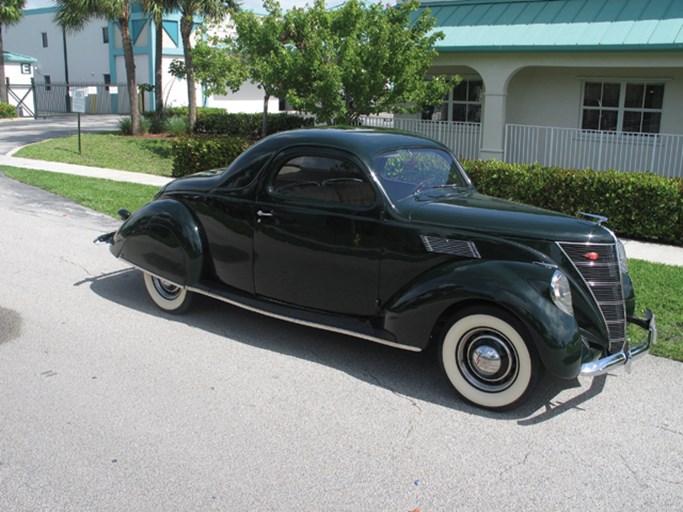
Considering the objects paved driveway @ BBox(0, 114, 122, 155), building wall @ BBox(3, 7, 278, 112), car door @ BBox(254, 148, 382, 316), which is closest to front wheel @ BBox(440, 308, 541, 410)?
car door @ BBox(254, 148, 382, 316)

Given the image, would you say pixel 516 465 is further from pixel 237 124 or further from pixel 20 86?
pixel 20 86

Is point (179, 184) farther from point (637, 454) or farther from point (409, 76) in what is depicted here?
point (409, 76)

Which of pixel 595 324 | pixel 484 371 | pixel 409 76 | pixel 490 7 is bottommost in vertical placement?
pixel 484 371

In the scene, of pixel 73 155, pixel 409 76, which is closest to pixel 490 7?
pixel 409 76

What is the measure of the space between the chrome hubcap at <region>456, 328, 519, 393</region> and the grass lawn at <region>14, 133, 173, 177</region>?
12.8 meters

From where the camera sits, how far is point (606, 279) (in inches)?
191

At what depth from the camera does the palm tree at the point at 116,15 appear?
2331cm

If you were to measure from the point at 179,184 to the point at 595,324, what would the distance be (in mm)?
3897

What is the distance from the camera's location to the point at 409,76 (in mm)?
14258

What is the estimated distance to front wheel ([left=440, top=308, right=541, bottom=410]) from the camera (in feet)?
15.0

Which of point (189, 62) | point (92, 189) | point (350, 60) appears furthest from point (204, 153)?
point (189, 62)

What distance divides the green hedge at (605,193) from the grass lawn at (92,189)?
5862mm

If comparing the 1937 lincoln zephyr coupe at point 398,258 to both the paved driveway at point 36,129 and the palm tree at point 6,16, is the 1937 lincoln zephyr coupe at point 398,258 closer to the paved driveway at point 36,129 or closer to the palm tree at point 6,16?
the paved driveway at point 36,129

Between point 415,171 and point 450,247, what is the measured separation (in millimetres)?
1007
